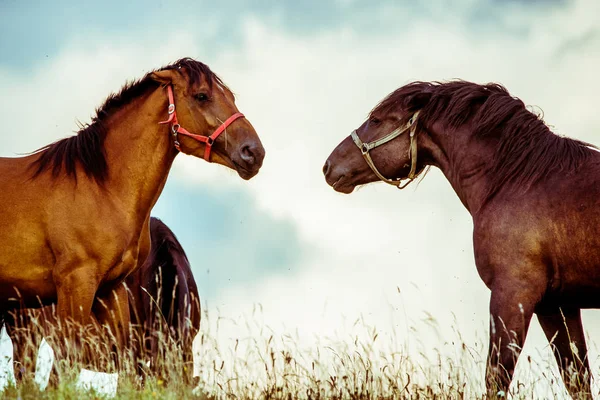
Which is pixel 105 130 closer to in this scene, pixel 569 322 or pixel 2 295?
pixel 2 295

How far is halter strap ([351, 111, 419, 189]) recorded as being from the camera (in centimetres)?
882

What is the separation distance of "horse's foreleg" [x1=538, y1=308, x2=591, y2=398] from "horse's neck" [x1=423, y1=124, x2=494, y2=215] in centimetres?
116

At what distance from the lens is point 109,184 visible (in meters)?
8.70

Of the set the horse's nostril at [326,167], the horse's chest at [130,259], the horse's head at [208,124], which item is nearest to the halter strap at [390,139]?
the horse's nostril at [326,167]

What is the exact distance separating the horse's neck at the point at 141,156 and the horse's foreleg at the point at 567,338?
3.64 metres

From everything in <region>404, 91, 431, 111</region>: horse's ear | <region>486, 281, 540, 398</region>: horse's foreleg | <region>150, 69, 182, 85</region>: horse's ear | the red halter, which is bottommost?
<region>486, 281, 540, 398</region>: horse's foreleg

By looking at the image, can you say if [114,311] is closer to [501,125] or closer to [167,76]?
[167,76]

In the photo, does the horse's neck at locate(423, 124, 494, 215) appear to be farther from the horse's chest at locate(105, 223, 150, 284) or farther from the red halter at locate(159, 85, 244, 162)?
the horse's chest at locate(105, 223, 150, 284)

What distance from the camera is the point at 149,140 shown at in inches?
345

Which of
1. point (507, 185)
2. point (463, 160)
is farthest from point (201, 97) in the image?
point (507, 185)

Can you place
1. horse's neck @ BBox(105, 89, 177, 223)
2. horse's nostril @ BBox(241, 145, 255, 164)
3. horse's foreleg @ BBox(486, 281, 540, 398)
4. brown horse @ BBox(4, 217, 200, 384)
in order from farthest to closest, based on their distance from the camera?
brown horse @ BBox(4, 217, 200, 384) → horse's neck @ BBox(105, 89, 177, 223) → horse's nostril @ BBox(241, 145, 255, 164) → horse's foreleg @ BBox(486, 281, 540, 398)

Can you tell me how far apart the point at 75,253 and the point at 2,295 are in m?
0.93

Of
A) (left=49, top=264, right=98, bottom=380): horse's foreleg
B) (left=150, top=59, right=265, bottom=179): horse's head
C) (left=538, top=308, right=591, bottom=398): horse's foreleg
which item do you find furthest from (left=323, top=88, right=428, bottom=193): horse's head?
(left=49, top=264, right=98, bottom=380): horse's foreleg

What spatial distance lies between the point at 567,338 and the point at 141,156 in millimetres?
4125
